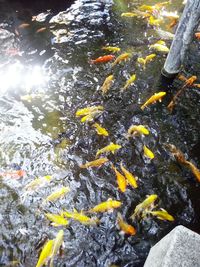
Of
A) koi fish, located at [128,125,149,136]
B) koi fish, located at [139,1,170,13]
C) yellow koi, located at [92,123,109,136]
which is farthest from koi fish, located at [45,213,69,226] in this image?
koi fish, located at [139,1,170,13]

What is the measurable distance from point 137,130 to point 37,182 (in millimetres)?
2097

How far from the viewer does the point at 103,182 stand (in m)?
4.93

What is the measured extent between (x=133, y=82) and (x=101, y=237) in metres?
3.78

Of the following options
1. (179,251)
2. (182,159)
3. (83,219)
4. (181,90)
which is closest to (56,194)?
(83,219)

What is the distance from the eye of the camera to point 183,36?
596cm

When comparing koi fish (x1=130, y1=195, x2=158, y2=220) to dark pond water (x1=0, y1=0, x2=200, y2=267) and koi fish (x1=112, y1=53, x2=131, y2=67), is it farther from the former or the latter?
koi fish (x1=112, y1=53, x2=131, y2=67)

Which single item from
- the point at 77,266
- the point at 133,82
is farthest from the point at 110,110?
the point at 77,266

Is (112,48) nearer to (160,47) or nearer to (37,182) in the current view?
(160,47)

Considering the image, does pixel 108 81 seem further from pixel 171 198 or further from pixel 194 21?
pixel 171 198

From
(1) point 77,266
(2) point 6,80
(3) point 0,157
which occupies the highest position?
(2) point 6,80

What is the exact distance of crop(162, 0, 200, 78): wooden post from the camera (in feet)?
18.5

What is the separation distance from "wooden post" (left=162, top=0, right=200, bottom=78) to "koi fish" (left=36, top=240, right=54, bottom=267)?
4476 mm

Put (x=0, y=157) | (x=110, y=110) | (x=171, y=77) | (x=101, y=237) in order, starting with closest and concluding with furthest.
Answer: (x=101, y=237)
(x=0, y=157)
(x=110, y=110)
(x=171, y=77)

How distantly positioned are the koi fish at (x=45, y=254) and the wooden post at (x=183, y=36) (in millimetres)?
4476
